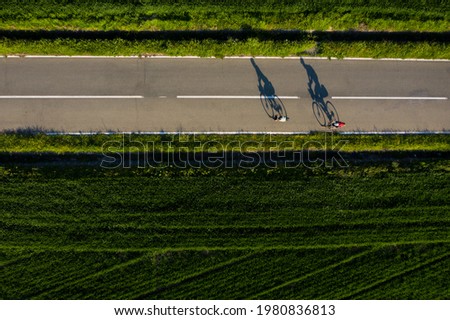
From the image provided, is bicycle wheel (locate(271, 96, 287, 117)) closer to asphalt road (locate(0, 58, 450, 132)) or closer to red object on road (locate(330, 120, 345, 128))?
asphalt road (locate(0, 58, 450, 132))

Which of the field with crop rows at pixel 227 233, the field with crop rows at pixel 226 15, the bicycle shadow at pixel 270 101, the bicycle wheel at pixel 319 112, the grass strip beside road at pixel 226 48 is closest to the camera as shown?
the field with crop rows at pixel 227 233

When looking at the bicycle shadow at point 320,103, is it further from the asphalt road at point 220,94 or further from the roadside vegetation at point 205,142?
the roadside vegetation at point 205,142

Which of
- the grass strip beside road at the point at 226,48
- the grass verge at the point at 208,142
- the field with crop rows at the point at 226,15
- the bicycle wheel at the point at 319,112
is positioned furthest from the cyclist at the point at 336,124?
the field with crop rows at the point at 226,15

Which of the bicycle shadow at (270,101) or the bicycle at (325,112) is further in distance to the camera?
the bicycle at (325,112)

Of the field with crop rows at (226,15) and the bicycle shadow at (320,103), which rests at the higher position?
the field with crop rows at (226,15)

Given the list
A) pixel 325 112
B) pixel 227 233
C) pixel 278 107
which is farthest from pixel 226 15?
pixel 227 233

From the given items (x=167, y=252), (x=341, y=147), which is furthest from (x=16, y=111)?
(x=341, y=147)

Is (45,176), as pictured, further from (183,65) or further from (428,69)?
(428,69)
